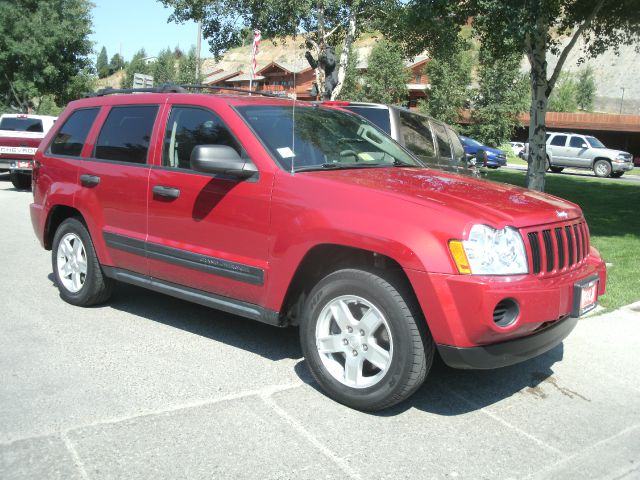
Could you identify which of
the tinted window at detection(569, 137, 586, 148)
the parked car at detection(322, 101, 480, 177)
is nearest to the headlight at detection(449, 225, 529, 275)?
the parked car at detection(322, 101, 480, 177)

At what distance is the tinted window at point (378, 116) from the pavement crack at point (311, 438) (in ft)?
16.4

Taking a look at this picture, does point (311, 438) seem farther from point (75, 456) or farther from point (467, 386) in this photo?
point (467, 386)

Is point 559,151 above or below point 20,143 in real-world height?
below

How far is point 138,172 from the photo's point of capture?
5066 mm

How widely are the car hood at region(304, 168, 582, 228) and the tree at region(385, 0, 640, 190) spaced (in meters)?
7.60

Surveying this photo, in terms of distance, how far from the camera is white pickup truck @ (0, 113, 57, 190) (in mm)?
16000

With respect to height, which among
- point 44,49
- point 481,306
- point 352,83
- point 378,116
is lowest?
point 481,306

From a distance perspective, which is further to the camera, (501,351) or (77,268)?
(77,268)

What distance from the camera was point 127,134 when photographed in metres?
5.33

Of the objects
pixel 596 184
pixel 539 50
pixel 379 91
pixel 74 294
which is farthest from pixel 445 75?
pixel 74 294

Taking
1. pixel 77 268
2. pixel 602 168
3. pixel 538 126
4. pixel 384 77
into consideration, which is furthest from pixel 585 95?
pixel 77 268

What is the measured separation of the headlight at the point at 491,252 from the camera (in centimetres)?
350

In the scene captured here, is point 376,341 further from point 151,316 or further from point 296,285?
point 151,316

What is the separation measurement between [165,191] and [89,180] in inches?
40.7
